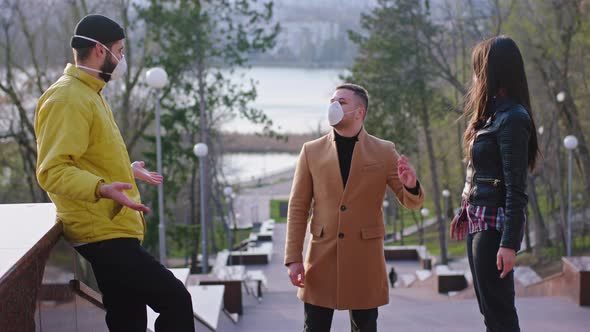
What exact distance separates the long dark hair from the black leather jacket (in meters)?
0.05

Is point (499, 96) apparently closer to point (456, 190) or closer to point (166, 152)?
point (166, 152)

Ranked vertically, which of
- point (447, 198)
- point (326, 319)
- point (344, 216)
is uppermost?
point (344, 216)

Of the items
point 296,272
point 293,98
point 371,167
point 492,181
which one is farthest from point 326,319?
point 293,98

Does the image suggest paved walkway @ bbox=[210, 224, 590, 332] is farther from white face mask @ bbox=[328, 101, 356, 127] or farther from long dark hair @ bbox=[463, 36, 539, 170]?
long dark hair @ bbox=[463, 36, 539, 170]

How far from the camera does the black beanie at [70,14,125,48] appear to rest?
115 inches

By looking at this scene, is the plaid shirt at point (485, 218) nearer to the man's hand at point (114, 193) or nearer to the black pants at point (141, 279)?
the black pants at point (141, 279)

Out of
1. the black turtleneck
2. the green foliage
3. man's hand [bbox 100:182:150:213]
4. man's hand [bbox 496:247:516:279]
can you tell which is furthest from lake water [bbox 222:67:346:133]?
man's hand [bbox 100:182:150:213]

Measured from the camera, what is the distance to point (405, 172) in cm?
344

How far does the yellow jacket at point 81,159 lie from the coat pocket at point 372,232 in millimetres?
1133

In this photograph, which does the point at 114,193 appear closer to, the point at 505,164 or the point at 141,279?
the point at 141,279

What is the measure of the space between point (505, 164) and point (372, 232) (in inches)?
34.2

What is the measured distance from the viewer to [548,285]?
9.95 meters

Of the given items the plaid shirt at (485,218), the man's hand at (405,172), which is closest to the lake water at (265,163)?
the man's hand at (405,172)

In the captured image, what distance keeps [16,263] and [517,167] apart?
1.98m
